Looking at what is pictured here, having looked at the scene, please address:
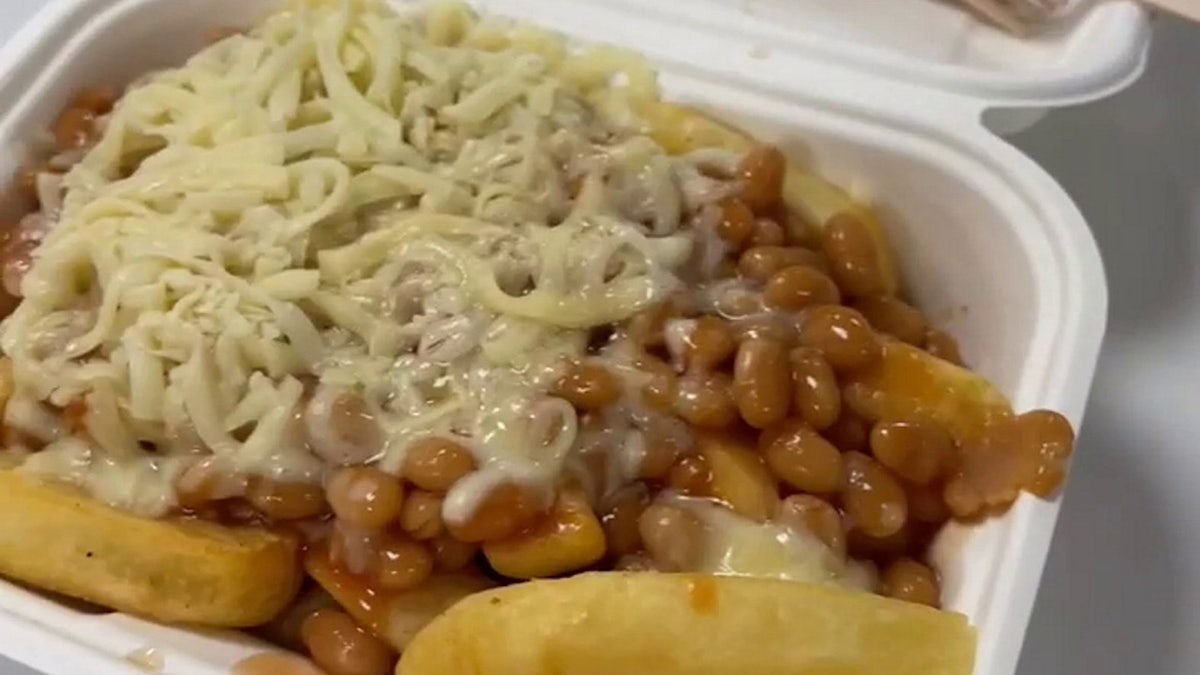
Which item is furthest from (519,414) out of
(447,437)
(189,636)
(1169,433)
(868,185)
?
(1169,433)

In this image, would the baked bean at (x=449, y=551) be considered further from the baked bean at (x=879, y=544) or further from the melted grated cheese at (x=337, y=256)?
the baked bean at (x=879, y=544)

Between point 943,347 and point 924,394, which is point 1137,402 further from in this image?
point 924,394

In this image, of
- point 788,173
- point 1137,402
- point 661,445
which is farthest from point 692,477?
point 1137,402

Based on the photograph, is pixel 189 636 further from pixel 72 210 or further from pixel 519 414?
pixel 72 210

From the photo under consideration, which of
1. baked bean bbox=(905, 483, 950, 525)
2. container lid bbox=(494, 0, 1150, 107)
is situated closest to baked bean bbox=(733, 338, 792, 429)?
baked bean bbox=(905, 483, 950, 525)

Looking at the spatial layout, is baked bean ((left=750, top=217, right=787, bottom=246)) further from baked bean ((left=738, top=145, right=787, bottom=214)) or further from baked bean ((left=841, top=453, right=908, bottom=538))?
baked bean ((left=841, top=453, right=908, bottom=538))

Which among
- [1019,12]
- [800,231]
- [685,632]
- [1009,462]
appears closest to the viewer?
[685,632]
